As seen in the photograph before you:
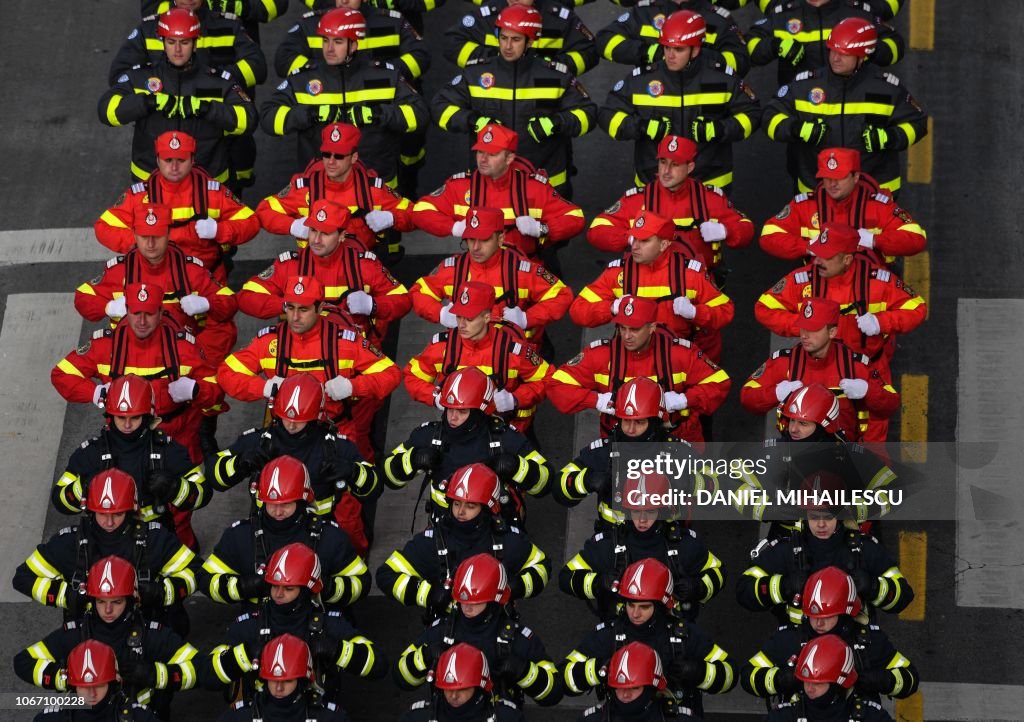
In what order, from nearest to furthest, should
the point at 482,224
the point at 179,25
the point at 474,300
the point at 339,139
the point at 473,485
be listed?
the point at 473,485 → the point at 474,300 → the point at 482,224 → the point at 339,139 → the point at 179,25

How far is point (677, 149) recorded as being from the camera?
18844 millimetres

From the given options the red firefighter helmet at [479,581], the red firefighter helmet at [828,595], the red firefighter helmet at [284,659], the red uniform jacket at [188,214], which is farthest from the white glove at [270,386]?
the red firefighter helmet at [828,595]

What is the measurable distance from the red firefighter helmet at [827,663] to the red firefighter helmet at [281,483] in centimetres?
386

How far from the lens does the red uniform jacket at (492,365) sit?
1775 centimetres


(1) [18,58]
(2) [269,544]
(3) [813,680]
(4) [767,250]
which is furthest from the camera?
(1) [18,58]

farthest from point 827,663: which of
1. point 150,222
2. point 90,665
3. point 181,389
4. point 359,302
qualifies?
point 150,222

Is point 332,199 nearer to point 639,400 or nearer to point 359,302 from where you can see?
point 359,302

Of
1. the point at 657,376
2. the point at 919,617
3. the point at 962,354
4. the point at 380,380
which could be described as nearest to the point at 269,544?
the point at 380,380

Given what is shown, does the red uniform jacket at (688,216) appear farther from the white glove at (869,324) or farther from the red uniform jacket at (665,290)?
the white glove at (869,324)

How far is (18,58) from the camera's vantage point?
2391 cm

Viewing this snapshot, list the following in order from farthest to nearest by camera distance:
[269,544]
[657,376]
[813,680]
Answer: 1. [657,376]
2. [269,544]
3. [813,680]

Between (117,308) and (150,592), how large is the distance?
3105 mm

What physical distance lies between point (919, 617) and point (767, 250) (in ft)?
11.5

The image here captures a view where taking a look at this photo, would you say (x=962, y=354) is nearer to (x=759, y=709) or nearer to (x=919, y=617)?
(x=919, y=617)
